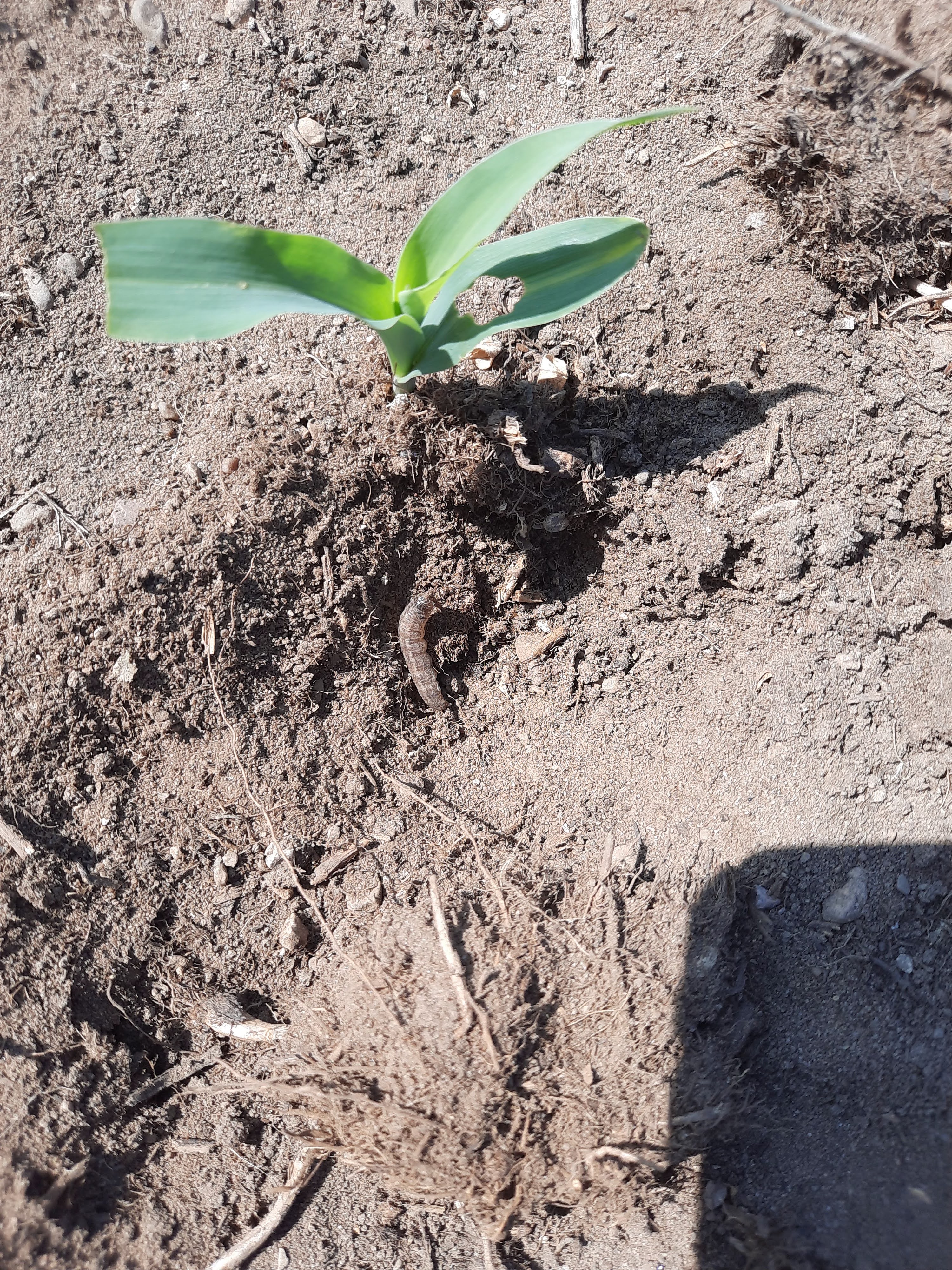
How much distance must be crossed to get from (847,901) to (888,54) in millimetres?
1890

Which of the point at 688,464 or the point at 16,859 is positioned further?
the point at 688,464

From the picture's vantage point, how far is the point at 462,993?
1.53 m

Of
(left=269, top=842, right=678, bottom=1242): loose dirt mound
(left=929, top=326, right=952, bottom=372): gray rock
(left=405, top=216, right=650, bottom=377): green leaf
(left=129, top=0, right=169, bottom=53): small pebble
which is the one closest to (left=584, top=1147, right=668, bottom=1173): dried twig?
(left=269, top=842, right=678, bottom=1242): loose dirt mound

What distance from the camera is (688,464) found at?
178cm

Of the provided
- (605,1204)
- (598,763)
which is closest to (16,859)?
(598,763)

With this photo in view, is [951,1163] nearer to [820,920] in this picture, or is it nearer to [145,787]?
[820,920]

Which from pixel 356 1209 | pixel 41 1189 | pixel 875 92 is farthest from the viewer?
pixel 875 92

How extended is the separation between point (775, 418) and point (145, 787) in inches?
66.2

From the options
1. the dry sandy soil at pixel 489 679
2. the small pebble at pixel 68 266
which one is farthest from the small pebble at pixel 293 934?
the small pebble at pixel 68 266

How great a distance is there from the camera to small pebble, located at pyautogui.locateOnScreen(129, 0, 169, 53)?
5.90 feet

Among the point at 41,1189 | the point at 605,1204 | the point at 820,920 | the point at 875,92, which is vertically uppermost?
the point at 875,92

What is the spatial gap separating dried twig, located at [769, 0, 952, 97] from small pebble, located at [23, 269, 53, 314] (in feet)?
6.08

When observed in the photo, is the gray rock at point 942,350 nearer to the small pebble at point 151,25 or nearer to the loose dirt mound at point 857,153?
the loose dirt mound at point 857,153

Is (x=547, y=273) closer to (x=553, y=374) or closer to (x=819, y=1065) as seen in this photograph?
(x=553, y=374)
